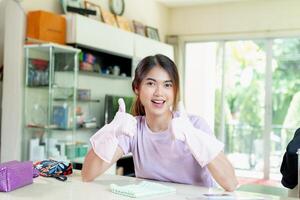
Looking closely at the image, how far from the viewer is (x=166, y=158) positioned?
5.29 ft

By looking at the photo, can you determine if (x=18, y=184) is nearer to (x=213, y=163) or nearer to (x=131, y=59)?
→ (x=213, y=163)

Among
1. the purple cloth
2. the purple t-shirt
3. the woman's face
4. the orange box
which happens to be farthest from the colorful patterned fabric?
the orange box

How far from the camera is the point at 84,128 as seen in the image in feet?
13.3

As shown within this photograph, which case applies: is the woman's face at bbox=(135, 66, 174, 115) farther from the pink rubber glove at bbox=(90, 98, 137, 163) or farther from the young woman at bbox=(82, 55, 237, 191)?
the pink rubber glove at bbox=(90, 98, 137, 163)

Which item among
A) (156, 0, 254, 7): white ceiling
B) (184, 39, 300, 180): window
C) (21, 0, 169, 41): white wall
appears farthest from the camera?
(156, 0, 254, 7): white ceiling

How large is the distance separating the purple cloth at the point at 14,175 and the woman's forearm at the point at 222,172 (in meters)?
0.68

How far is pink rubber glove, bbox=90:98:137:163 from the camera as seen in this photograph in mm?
1496

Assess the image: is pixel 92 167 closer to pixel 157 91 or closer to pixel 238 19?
pixel 157 91

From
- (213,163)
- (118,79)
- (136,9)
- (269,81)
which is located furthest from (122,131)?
(269,81)

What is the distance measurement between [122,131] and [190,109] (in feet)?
15.6

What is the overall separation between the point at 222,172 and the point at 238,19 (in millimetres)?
4638

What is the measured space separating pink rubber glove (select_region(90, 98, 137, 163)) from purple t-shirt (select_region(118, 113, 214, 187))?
0.27 feet

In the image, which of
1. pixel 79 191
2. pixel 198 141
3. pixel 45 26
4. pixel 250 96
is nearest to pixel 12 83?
pixel 45 26

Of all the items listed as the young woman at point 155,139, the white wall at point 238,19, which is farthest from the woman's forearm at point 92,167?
the white wall at point 238,19
